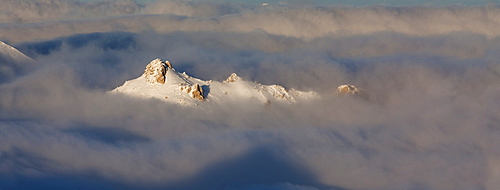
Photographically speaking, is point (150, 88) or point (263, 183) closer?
point (263, 183)

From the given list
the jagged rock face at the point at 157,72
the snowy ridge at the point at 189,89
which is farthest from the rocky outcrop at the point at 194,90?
the jagged rock face at the point at 157,72

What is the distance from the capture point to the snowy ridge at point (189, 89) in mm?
145625

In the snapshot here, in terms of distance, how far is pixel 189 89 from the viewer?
478 feet

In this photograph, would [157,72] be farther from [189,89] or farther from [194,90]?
[194,90]

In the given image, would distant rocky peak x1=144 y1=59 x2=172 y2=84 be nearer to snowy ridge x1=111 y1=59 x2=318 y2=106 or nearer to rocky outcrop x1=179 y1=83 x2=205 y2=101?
snowy ridge x1=111 y1=59 x2=318 y2=106

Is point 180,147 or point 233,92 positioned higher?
point 233,92

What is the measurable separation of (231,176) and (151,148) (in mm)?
33712

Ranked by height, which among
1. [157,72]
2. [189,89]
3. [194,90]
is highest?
[157,72]

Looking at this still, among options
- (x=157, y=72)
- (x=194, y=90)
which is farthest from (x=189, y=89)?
(x=157, y=72)

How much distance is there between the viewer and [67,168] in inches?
4419

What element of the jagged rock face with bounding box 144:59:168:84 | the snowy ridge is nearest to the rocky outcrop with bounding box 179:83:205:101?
the snowy ridge

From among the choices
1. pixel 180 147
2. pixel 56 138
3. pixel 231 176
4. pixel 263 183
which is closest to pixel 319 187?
pixel 263 183

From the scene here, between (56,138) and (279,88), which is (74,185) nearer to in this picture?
(56,138)

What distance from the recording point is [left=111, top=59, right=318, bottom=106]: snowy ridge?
146m
